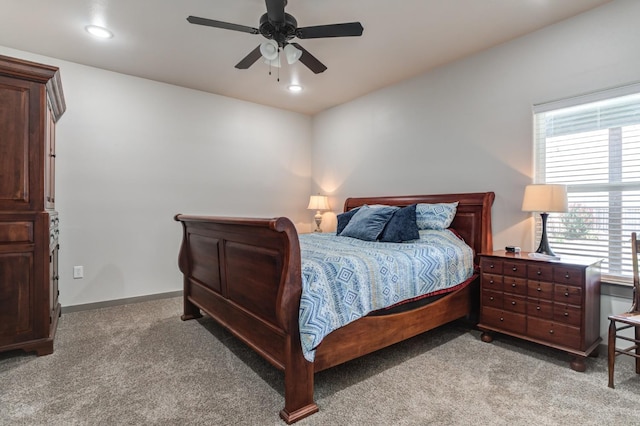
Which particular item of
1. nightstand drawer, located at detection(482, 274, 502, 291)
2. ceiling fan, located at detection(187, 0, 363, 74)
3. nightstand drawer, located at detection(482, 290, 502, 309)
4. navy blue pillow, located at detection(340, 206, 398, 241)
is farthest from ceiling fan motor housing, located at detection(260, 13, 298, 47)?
nightstand drawer, located at detection(482, 290, 502, 309)

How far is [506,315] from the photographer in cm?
263

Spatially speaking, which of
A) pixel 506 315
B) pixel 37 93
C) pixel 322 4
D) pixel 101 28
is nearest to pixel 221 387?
pixel 506 315

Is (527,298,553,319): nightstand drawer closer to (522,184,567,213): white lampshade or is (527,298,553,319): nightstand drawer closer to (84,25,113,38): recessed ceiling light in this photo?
(522,184,567,213): white lampshade

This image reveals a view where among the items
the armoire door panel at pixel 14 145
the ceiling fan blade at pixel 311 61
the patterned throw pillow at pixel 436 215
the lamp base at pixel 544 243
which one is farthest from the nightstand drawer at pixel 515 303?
the armoire door panel at pixel 14 145

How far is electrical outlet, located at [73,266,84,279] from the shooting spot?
3549 mm

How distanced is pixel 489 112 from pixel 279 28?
2.15 m

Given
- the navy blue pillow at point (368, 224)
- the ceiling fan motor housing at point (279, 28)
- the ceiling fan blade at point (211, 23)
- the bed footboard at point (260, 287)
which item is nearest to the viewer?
the bed footboard at point (260, 287)

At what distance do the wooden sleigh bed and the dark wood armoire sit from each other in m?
1.07

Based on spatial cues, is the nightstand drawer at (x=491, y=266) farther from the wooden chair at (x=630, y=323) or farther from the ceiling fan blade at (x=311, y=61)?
the ceiling fan blade at (x=311, y=61)

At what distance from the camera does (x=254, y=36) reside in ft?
9.89

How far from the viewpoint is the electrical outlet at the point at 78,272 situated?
355 centimetres

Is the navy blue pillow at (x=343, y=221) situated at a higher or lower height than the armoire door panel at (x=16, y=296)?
higher

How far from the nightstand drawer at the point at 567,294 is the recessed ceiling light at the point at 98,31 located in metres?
4.19

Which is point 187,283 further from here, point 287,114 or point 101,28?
point 287,114
